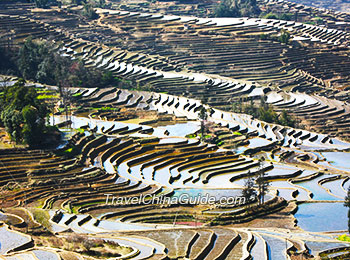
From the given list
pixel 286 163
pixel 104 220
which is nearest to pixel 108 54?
pixel 286 163

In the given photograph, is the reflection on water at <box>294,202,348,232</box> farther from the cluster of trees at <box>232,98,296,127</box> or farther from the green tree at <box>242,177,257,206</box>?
the cluster of trees at <box>232,98,296,127</box>

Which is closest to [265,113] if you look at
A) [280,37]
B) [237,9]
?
[280,37]

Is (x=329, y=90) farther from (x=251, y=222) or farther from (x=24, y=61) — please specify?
(x=251, y=222)

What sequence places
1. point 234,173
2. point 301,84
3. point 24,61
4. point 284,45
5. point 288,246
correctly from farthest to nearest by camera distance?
point 284,45, point 301,84, point 24,61, point 234,173, point 288,246

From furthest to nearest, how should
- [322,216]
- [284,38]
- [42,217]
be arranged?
[284,38], [322,216], [42,217]

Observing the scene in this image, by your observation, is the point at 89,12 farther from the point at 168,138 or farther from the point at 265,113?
the point at 168,138

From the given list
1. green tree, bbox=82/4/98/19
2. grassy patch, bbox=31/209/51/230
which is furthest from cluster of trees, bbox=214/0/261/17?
grassy patch, bbox=31/209/51/230
